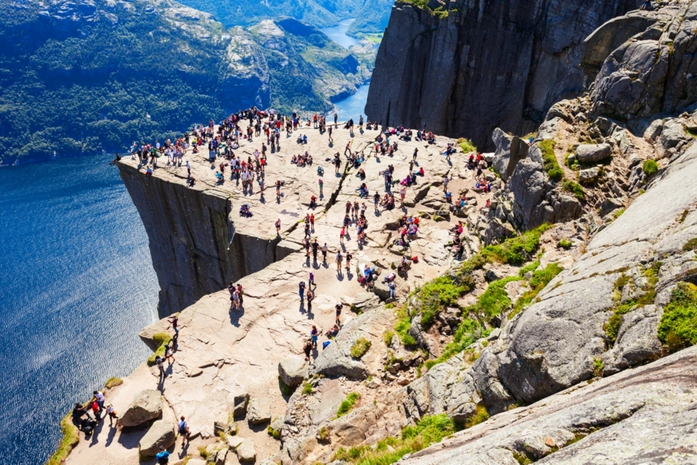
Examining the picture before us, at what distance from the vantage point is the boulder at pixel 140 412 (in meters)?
21.2

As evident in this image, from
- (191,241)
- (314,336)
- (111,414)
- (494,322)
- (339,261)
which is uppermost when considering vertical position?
(494,322)

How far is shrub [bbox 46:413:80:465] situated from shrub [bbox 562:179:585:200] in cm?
2657

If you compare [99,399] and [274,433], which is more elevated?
[274,433]

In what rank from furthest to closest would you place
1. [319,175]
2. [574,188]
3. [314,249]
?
[319,175]
[314,249]
[574,188]

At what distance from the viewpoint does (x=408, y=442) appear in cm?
1292

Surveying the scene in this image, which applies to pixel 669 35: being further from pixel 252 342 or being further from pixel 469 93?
pixel 469 93

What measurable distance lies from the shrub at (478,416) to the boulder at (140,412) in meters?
16.0

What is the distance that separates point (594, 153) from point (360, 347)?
49.7 feet

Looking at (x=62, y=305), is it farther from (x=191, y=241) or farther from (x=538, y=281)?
(x=538, y=281)

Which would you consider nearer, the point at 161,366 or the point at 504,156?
the point at 161,366

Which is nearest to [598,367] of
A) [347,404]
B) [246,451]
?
[347,404]

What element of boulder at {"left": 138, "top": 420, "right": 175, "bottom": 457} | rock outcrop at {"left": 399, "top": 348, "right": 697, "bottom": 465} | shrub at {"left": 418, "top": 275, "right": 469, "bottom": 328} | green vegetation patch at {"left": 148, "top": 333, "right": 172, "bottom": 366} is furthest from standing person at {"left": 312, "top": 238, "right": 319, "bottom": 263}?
rock outcrop at {"left": 399, "top": 348, "right": 697, "bottom": 465}

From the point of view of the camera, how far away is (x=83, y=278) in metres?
88.8

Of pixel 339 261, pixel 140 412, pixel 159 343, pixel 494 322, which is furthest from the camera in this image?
pixel 339 261
